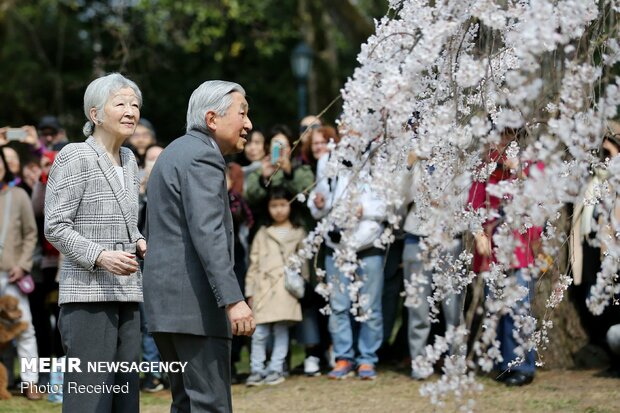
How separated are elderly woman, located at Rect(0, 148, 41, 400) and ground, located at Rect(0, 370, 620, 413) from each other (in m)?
0.47

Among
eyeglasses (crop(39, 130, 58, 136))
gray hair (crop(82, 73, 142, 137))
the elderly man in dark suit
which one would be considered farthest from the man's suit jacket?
eyeglasses (crop(39, 130, 58, 136))

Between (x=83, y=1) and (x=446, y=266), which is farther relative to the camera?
(x=83, y=1)

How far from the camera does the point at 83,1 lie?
22984 millimetres

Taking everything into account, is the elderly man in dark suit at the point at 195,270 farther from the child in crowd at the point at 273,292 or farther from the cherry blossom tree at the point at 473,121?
the child in crowd at the point at 273,292

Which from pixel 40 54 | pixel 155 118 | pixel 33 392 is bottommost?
pixel 33 392

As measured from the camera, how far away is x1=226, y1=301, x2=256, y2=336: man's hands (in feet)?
13.6

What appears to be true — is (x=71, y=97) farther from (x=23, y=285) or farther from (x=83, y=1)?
(x=23, y=285)

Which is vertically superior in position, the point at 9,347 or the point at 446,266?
the point at 446,266

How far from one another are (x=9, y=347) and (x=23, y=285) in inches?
22.1

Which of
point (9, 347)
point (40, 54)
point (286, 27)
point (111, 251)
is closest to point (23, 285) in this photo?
point (9, 347)

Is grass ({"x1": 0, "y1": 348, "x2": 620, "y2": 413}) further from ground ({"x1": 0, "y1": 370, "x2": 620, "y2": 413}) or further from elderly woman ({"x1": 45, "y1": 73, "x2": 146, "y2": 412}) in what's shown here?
elderly woman ({"x1": 45, "y1": 73, "x2": 146, "y2": 412})

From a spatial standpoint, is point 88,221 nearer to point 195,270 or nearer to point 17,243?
point 195,270

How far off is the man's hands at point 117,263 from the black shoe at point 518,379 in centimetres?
390

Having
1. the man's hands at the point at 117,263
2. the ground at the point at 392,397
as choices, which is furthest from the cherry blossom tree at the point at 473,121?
the ground at the point at 392,397
